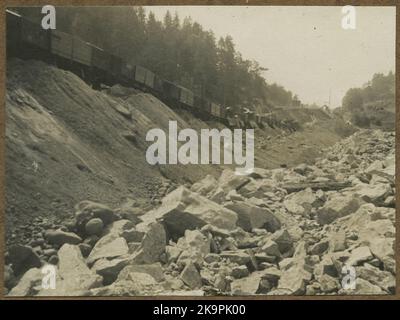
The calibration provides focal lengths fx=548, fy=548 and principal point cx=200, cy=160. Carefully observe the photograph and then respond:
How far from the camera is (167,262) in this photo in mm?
7859

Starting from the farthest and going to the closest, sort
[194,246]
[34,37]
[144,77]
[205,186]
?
[144,77] < [34,37] < [205,186] < [194,246]

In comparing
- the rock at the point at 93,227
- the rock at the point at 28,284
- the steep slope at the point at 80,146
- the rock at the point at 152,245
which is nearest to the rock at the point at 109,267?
the rock at the point at 152,245

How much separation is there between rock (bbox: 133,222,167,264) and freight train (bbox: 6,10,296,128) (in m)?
2.85

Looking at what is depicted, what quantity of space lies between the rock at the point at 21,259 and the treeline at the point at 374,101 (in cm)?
598

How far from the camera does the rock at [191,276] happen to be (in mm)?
7695

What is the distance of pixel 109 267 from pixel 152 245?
2.26ft

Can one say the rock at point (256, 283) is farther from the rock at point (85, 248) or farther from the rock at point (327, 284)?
the rock at point (85, 248)

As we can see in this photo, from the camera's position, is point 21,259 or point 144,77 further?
point 144,77

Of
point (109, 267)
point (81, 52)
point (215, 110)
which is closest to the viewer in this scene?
point (109, 267)

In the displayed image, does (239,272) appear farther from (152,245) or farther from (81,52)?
(81,52)

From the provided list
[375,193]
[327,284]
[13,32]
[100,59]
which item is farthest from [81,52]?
[327,284]

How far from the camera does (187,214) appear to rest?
27.1 ft

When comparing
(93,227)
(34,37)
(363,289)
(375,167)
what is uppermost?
(34,37)
